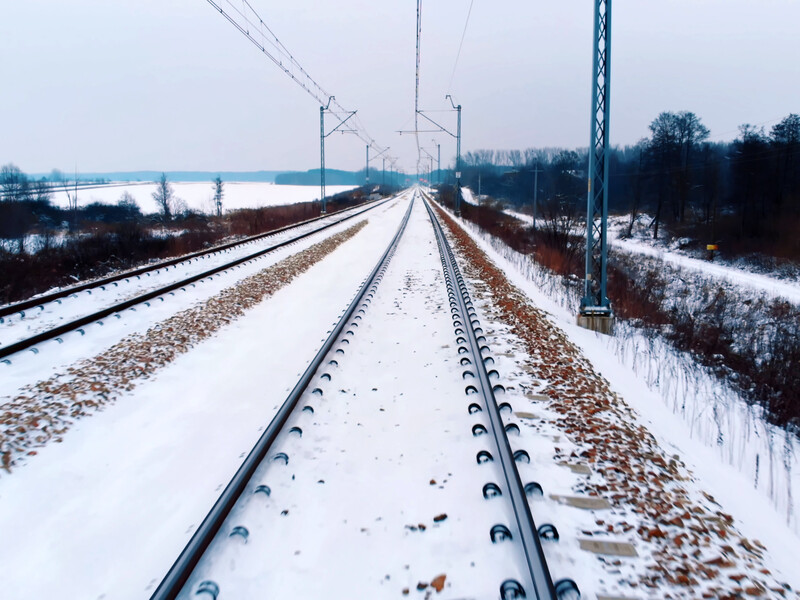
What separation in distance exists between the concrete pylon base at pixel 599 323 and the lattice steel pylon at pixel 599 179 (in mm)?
39

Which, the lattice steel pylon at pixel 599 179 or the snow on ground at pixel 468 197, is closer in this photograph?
the lattice steel pylon at pixel 599 179

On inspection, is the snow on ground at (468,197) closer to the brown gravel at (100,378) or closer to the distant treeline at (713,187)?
the distant treeline at (713,187)

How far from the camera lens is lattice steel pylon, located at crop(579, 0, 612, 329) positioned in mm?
8133

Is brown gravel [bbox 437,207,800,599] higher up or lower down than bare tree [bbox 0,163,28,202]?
lower down

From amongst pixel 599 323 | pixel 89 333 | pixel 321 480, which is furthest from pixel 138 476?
pixel 599 323

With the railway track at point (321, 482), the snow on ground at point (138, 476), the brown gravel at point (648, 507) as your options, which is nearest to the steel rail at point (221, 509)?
the railway track at point (321, 482)

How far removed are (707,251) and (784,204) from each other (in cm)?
689

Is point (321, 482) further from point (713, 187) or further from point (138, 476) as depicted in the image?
point (713, 187)

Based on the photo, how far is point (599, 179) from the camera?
28.5 ft

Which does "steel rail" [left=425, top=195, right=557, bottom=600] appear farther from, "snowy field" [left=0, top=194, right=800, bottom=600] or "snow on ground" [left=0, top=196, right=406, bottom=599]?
"snow on ground" [left=0, top=196, right=406, bottom=599]

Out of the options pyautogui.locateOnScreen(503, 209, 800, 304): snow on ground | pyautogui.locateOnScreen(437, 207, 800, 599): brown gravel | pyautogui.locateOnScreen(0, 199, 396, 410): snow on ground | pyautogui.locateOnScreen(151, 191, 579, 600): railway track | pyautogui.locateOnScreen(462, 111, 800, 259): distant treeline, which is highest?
pyautogui.locateOnScreen(462, 111, 800, 259): distant treeline

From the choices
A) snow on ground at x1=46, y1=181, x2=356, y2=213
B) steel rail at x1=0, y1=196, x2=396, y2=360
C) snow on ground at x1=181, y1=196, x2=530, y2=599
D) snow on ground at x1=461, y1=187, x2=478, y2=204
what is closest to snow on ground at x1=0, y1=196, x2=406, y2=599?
snow on ground at x1=181, y1=196, x2=530, y2=599

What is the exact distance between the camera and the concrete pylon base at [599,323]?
30.0 ft

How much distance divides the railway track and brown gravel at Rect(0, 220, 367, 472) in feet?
6.73
